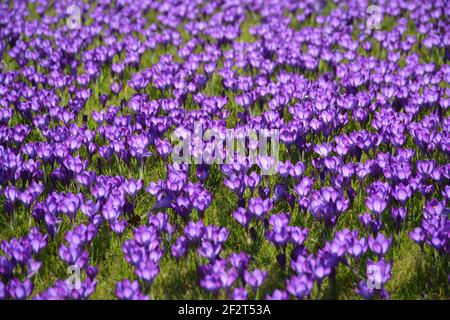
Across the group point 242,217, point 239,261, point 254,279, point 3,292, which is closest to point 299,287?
point 254,279

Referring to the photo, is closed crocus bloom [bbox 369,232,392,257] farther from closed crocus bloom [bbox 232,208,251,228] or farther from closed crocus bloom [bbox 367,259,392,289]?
closed crocus bloom [bbox 232,208,251,228]

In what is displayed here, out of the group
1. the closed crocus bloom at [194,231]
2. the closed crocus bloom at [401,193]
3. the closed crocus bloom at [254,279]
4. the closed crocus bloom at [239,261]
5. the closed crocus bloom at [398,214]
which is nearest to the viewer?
the closed crocus bloom at [254,279]

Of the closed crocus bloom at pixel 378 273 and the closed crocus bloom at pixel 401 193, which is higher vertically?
the closed crocus bloom at pixel 401 193

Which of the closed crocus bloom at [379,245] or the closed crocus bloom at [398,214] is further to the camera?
the closed crocus bloom at [398,214]

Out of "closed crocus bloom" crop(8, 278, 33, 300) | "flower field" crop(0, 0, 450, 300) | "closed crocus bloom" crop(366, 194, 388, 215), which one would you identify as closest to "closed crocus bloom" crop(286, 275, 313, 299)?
"flower field" crop(0, 0, 450, 300)

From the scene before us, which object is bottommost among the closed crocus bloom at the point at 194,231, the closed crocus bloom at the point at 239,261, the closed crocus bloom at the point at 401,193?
the closed crocus bloom at the point at 239,261

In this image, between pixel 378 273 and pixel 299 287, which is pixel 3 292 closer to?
pixel 299 287

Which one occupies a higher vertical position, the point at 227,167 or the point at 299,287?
the point at 227,167

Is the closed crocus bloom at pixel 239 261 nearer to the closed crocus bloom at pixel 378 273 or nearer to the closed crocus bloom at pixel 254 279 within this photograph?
the closed crocus bloom at pixel 254 279

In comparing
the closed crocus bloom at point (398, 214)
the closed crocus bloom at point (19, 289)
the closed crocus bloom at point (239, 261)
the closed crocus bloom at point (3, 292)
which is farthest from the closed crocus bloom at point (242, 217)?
the closed crocus bloom at point (3, 292)
